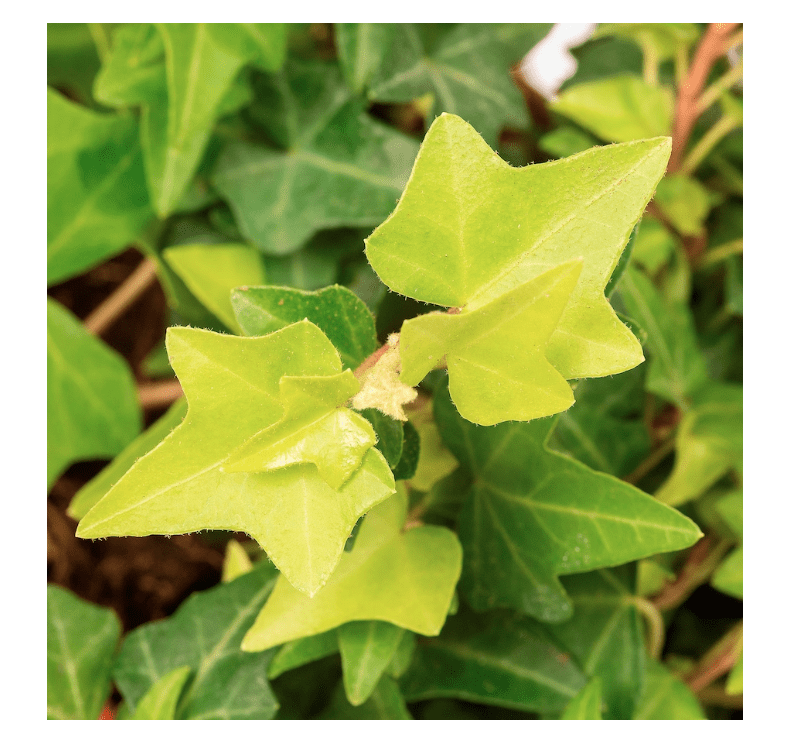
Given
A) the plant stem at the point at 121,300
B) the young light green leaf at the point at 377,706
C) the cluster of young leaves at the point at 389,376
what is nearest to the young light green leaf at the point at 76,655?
the cluster of young leaves at the point at 389,376

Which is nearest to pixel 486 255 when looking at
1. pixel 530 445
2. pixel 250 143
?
pixel 530 445

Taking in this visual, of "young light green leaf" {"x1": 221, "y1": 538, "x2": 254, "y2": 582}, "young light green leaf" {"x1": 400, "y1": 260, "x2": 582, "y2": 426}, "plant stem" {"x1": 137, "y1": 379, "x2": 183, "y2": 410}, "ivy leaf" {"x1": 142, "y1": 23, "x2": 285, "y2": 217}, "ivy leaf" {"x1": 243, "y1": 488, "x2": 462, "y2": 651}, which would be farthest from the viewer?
"plant stem" {"x1": 137, "y1": 379, "x2": 183, "y2": 410}

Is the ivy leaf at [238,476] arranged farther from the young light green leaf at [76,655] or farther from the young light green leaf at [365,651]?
the young light green leaf at [76,655]

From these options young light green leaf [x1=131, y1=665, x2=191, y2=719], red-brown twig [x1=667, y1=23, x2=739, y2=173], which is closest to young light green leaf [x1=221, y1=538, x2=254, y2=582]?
young light green leaf [x1=131, y1=665, x2=191, y2=719]

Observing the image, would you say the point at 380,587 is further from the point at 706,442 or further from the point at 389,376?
the point at 706,442

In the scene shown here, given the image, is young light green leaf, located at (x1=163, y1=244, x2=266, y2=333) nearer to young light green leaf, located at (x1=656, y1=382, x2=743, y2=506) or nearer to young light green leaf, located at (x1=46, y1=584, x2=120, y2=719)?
young light green leaf, located at (x1=46, y1=584, x2=120, y2=719)

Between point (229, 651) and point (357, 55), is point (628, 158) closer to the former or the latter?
point (357, 55)
